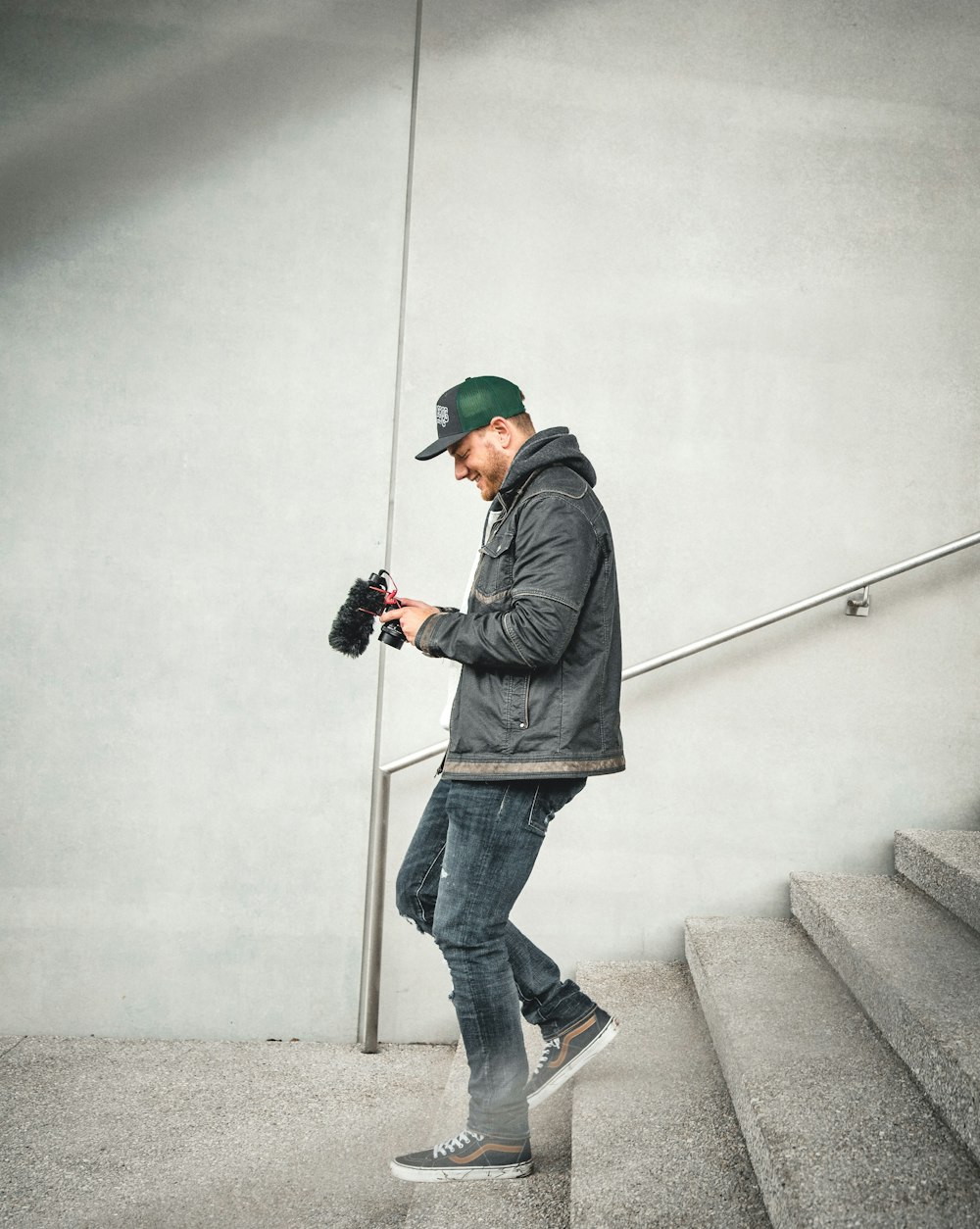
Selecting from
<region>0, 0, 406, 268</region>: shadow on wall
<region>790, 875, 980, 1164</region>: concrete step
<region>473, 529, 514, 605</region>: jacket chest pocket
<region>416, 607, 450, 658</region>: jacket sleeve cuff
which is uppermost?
<region>0, 0, 406, 268</region>: shadow on wall

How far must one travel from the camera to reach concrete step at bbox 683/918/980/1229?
1.36 meters

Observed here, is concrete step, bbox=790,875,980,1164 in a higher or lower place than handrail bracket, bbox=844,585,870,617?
lower

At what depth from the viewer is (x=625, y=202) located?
9.44ft

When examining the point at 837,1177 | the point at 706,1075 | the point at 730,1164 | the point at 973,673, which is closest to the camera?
the point at 837,1177

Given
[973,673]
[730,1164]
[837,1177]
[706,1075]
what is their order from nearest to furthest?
[837,1177] < [730,1164] < [706,1075] < [973,673]

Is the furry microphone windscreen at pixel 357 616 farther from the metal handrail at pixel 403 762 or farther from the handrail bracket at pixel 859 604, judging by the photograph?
the handrail bracket at pixel 859 604

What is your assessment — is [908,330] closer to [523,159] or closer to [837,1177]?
[523,159]

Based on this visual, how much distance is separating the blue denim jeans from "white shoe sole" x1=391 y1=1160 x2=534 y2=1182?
62 mm

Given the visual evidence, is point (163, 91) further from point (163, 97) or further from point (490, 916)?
point (490, 916)

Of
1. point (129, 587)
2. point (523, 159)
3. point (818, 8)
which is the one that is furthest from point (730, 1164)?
point (818, 8)

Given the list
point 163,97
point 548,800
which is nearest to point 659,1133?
point 548,800

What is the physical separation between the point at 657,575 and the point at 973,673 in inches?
36.3

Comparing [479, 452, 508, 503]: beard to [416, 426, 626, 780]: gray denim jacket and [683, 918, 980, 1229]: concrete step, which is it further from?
[683, 918, 980, 1229]: concrete step

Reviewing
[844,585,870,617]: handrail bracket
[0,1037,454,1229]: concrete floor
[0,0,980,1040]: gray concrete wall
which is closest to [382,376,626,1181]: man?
[0,1037,454,1229]: concrete floor
